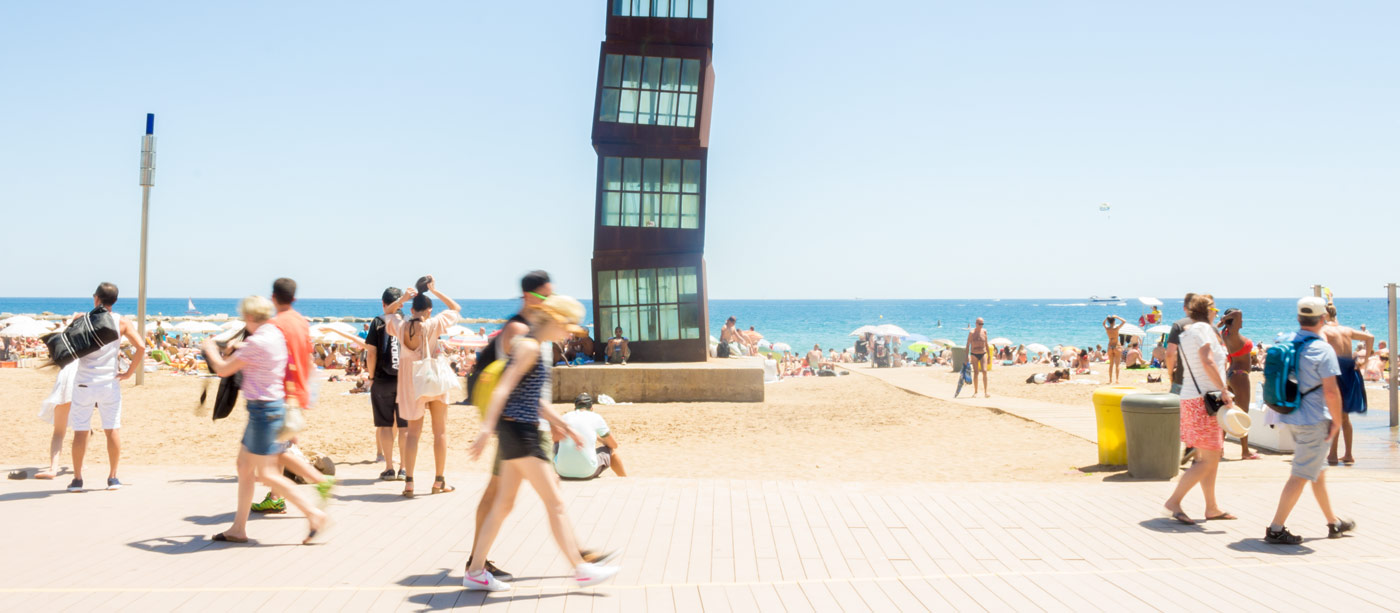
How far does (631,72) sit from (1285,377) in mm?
15348

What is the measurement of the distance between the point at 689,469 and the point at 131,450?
21.6ft

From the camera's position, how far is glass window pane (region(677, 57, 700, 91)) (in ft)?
63.9

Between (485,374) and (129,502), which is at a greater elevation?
(485,374)

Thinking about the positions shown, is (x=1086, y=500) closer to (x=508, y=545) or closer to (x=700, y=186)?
(x=508, y=545)

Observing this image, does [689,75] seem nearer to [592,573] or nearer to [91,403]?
[91,403]

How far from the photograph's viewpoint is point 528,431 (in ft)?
15.4

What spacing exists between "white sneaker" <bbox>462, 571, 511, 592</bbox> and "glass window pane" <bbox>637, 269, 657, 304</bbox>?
15067mm

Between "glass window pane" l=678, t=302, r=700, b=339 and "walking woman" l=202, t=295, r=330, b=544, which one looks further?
"glass window pane" l=678, t=302, r=700, b=339

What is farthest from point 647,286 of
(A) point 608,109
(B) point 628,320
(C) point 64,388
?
(C) point 64,388

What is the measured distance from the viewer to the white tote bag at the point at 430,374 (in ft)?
23.8

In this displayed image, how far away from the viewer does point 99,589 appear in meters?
4.81

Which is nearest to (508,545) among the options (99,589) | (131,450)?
(99,589)

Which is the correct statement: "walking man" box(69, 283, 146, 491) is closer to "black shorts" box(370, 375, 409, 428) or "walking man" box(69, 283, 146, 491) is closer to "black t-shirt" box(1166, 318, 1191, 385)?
"black shorts" box(370, 375, 409, 428)

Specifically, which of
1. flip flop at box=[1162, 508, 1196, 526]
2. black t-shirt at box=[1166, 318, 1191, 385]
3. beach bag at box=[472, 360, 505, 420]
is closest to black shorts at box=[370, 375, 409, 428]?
beach bag at box=[472, 360, 505, 420]
